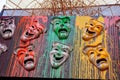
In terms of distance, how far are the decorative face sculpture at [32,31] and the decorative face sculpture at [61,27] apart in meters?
0.15

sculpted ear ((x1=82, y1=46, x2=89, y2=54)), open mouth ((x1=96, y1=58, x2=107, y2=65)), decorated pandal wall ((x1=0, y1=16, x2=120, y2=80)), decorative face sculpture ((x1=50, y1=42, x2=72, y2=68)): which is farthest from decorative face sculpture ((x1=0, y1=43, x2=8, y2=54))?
open mouth ((x1=96, y1=58, x2=107, y2=65))

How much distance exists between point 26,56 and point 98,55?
687 millimetres

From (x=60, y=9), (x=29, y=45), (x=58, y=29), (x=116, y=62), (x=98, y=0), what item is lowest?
(x=116, y=62)

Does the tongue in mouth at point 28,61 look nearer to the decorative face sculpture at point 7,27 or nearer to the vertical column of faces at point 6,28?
the vertical column of faces at point 6,28

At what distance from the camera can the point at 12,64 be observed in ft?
8.21

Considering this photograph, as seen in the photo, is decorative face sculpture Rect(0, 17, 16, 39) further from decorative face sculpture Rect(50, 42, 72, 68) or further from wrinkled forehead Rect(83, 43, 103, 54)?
wrinkled forehead Rect(83, 43, 103, 54)

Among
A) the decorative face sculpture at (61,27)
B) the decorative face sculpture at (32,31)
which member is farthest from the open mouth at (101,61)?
the decorative face sculpture at (32,31)

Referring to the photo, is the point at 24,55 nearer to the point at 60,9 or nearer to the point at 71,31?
the point at 71,31

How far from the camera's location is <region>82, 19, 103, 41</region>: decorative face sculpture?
2.64 meters

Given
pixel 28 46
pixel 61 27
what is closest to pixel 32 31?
pixel 28 46

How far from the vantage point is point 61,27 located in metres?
2.77

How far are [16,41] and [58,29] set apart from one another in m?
0.45

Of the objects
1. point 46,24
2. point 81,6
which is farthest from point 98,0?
point 46,24

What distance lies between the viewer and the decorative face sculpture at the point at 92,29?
8.65 ft
